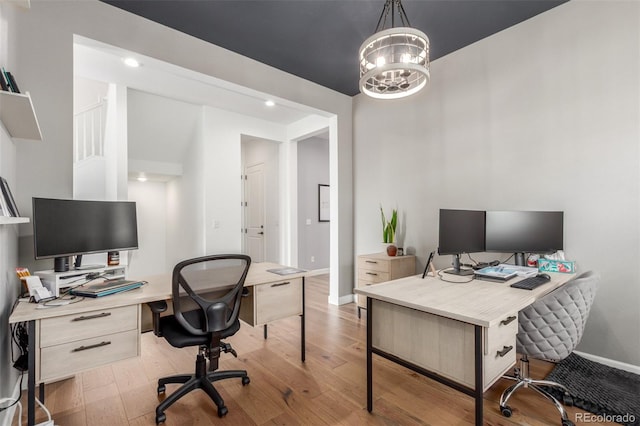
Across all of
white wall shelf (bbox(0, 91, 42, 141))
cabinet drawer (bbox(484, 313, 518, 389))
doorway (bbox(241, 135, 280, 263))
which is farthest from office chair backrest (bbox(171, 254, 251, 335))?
doorway (bbox(241, 135, 280, 263))

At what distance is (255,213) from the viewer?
5855 millimetres

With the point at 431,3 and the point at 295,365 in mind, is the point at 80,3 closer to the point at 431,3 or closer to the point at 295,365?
the point at 431,3

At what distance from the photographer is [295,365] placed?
92.7 inches

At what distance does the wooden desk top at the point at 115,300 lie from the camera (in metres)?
1.44

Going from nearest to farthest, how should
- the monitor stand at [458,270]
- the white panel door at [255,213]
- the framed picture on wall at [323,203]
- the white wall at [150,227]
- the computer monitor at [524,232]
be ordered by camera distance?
the monitor stand at [458,270] < the computer monitor at [524,232] < the white wall at [150,227] < the white panel door at [255,213] < the framed picture on wall at [323,203]

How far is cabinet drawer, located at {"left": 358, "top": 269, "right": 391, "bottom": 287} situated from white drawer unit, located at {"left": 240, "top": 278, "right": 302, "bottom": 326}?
116cm

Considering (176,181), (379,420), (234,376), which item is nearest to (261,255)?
(176,181)

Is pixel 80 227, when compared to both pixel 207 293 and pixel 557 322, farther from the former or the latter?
pixel 557 322

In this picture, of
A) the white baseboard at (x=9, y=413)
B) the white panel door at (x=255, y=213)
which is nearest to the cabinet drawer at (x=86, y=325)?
the white baseboard at (x=9, y=413)

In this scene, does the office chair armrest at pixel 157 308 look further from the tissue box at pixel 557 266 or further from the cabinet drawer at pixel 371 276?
the tissue box at pixel 557 266

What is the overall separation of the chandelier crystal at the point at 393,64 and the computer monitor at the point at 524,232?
133 cm

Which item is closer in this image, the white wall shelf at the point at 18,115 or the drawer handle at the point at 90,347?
the white wall shelf at the point at 18,115

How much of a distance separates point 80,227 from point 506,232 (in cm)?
317

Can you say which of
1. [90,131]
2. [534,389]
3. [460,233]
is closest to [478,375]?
[534,389]
